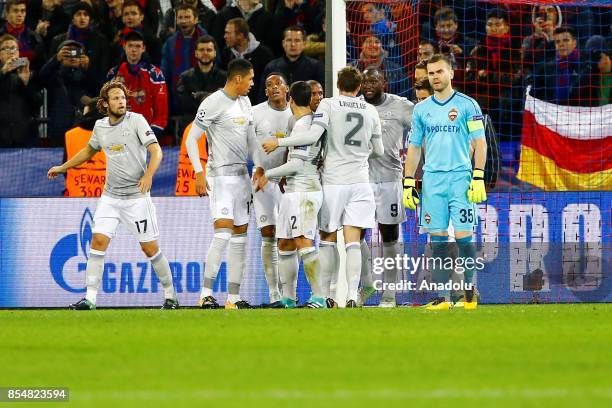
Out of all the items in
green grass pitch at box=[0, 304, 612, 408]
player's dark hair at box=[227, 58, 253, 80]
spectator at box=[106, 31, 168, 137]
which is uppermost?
spectator at box=[106, 31, 168, 137]

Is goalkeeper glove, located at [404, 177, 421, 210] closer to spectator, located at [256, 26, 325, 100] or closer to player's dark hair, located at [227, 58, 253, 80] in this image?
player's dark hair, located at [227, 58, 253, 80]

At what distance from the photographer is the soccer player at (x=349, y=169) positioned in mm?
12844

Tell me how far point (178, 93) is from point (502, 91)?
4.30 meters

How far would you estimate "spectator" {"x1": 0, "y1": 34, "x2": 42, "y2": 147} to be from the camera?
18.5 metres

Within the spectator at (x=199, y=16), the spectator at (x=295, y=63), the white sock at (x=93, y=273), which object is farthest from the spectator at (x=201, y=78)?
the white sock at (x=93, y=273)

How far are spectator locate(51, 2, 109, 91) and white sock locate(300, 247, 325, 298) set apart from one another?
22.6ft

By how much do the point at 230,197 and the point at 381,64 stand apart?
3426 mm

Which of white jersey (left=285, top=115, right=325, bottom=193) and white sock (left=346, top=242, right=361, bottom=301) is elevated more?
white jersey (left=285, top=115, right=325, bottom=193)

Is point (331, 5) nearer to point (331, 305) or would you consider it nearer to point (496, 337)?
point (331, 305)

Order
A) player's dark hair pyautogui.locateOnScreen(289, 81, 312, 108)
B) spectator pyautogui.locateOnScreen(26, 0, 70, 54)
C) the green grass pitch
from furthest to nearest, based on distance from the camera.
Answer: spectator pyautogui.locateOnScreen(26, 0, 70, 54), player's dark hair pyautogui.locateOnScreen(289, 81, 312, 108), the green grass pitch

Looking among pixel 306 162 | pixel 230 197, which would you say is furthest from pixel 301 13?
→ pixel 306 162

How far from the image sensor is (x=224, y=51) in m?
18.8

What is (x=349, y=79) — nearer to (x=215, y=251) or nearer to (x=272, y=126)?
(x=272, y=126)

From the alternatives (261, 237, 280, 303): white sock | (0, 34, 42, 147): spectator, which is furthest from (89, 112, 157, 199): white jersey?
(0, 34, 42, 147): spectator
